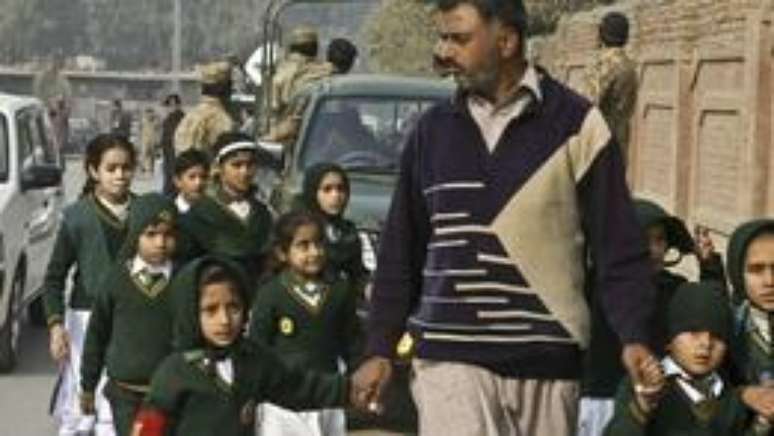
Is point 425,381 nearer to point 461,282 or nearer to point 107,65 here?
point 461,282

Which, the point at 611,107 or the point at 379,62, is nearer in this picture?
the point at 611,107

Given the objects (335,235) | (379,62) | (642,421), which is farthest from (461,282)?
(379,62)

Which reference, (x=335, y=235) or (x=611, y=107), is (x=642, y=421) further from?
(x=611, y=107)

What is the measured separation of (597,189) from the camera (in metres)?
4.55

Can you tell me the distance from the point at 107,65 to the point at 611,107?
119110mm

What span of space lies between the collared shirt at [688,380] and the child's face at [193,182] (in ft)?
12.1

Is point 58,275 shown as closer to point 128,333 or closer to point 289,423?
point 128,333

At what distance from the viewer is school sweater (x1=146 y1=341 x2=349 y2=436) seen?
5.23 metres

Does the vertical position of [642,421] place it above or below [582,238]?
below

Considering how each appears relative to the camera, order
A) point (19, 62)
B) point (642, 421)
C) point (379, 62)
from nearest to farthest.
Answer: point (642, 421) < point (379, 62) < point (19, 62)

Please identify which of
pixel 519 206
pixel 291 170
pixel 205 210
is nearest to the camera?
pixel 519 206

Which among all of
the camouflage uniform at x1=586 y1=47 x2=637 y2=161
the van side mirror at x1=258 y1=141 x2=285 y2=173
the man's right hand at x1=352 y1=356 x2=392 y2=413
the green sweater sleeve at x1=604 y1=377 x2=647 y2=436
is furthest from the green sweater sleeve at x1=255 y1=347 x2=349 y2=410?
the camouflage uniform at x1=586 y1=47 x2=637 y2=161

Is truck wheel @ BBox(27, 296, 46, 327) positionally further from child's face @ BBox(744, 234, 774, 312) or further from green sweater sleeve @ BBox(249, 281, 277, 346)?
child's face @ BBox(744, 234, 774, 312)

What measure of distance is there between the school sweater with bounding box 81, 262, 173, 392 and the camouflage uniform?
4436mm
